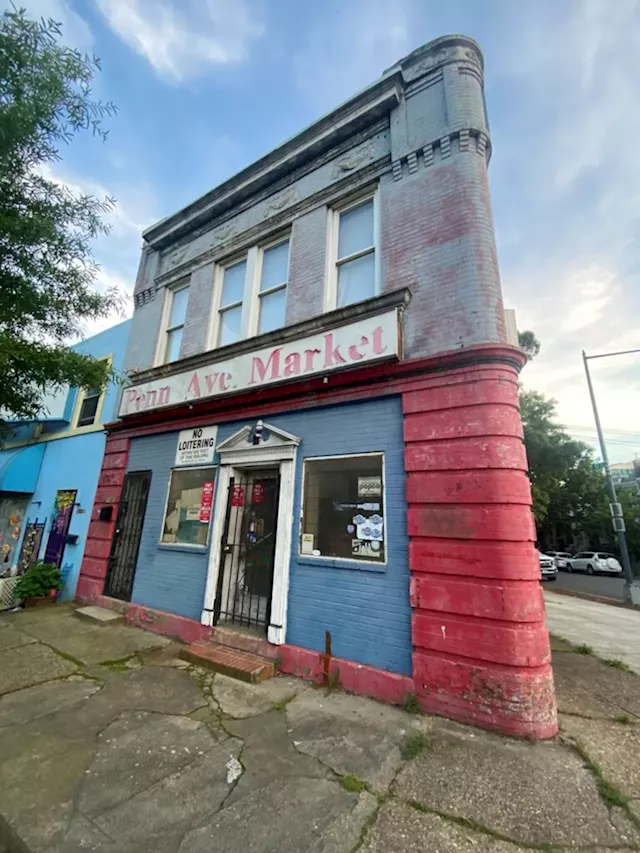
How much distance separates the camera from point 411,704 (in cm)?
384

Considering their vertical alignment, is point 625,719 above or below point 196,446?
below

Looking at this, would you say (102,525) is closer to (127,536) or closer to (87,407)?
(127,536)

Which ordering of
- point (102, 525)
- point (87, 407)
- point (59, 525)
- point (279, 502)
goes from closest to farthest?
point (279, 502)
point (102, 525)
point (59, 525)
point (87, 407)

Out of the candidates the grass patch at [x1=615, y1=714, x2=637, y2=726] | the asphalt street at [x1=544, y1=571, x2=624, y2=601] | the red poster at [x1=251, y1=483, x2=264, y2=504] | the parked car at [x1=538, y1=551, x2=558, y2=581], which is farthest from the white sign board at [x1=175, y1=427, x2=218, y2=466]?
the parked car at [x1=538, y1=551, x2=558, y2=581]

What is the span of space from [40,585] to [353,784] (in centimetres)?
813

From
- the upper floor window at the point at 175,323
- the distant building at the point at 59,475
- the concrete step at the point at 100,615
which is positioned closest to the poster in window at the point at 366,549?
the concrete step at the point at 100,615

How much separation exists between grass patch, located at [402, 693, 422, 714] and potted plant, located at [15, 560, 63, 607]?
778 cm

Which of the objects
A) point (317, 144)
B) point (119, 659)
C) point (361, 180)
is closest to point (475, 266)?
point (361, 180)

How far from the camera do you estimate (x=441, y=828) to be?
92.2 inches

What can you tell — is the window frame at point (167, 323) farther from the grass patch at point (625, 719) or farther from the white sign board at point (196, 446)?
the grass patch at point (625, 719)

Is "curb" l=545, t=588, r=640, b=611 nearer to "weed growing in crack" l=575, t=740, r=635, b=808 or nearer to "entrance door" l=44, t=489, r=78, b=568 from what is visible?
"weed growing in crack" l=575, t=740, r=635, b=808

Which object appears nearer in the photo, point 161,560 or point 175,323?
point 161,560

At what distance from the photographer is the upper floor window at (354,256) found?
19.9 ft

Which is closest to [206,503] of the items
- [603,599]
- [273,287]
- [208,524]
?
[208,524]
